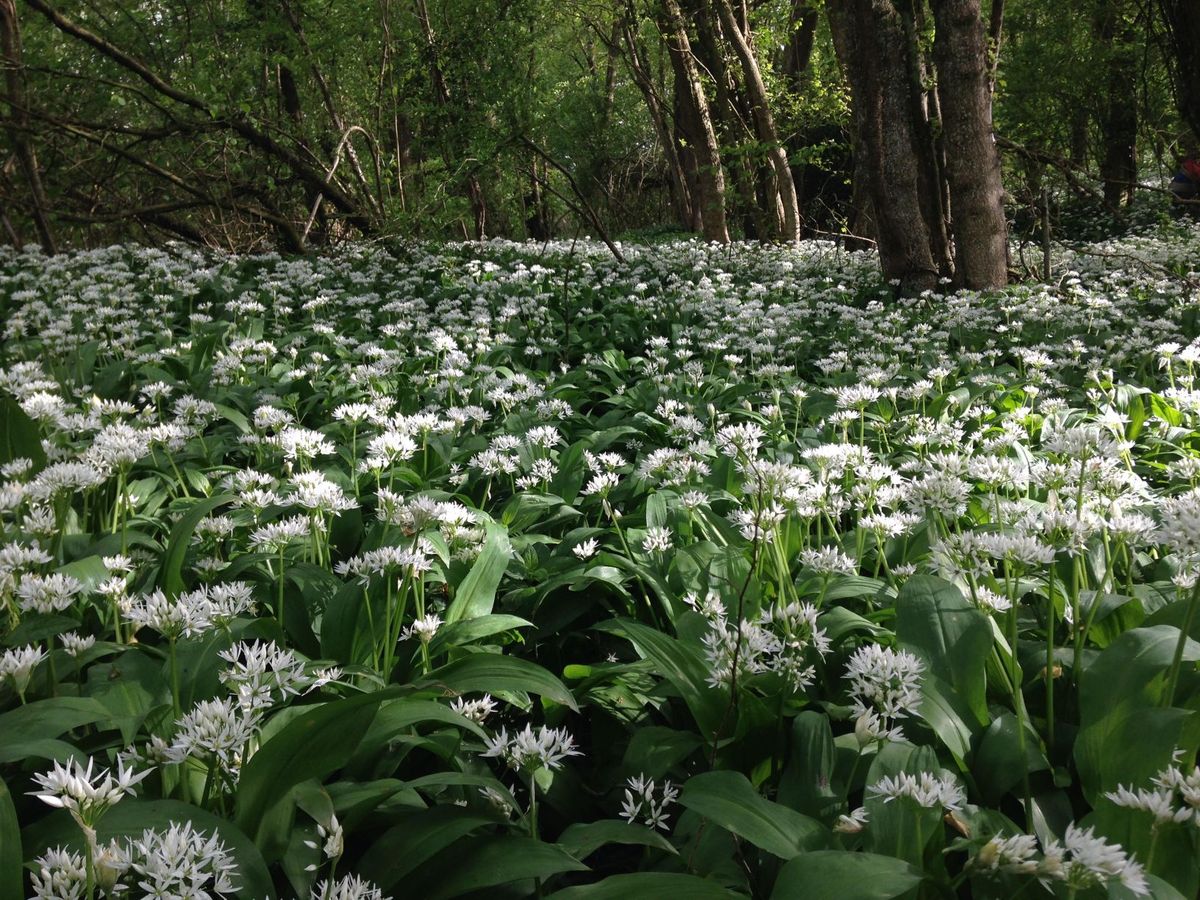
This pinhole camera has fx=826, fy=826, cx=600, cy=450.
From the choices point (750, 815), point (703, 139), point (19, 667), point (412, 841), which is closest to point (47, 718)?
point (19, 667)

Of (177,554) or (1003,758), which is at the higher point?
(177,554)

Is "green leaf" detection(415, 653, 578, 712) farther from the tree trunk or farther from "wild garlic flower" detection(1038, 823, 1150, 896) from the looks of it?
the tree trunk

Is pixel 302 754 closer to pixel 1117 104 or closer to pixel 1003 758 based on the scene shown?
pixel 1003 758

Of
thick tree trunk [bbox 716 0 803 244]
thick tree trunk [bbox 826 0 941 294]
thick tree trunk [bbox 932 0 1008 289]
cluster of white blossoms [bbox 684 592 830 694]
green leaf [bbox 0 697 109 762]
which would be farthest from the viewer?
thick tree trunk [bbox 716 0 803 244]

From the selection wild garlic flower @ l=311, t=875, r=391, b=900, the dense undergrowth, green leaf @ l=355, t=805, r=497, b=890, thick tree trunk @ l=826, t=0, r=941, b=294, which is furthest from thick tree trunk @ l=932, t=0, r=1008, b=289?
wild garlic flower @ l=311, t=875, r=391, b=900

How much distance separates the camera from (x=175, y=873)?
0.98m

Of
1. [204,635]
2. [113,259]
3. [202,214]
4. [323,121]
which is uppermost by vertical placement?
[323,121]

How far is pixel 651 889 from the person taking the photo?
1141 mm

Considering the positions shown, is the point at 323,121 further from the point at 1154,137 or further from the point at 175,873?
the point at 175,873

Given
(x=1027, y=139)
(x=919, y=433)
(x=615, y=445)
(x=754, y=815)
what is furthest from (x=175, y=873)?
(x=1027, y=139)

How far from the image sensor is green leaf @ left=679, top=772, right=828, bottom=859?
1296mm

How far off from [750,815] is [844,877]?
231mm

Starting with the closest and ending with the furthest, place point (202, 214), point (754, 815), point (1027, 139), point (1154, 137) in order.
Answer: point (754, 815)
point (202, 214)
point (1154, 137)
point (1027, 139)

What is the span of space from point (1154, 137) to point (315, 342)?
12643mm
